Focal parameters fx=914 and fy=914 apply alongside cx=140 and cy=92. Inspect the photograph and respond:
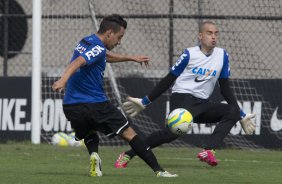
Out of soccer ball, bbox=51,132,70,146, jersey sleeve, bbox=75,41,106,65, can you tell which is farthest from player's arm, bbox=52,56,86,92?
soccer ball, bbox=51,132,70,146

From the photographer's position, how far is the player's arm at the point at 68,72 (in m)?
8.98

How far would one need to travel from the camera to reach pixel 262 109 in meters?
15.5

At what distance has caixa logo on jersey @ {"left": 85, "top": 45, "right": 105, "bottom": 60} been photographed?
9.64 meters

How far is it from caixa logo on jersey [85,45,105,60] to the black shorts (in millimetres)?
586

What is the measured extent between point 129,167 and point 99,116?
1.83 metres

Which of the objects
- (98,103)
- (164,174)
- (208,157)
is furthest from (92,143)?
(208,157)

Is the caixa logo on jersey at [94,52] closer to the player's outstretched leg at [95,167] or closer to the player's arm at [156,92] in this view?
the player's outstretched leg at [95,167]

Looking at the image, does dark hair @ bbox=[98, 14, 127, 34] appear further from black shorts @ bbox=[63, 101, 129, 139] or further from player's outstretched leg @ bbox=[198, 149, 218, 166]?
player's outstretched leg @ bbox=[198, 149, 218, 166]

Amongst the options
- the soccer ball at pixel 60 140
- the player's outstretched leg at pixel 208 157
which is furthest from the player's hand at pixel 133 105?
the soccer ball at pixel 60 140

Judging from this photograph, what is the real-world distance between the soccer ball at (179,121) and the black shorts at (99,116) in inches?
66.5

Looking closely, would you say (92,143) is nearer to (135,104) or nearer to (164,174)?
(164,174)

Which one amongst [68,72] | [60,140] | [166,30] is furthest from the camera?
[166,30]

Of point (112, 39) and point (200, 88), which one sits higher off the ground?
point (112, 39)

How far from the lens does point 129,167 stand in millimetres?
11586
